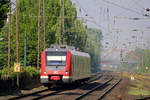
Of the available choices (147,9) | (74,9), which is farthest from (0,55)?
(147,9)

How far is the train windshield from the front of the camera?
3209cm

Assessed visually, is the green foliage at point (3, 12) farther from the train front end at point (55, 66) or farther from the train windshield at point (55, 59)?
the train windshield at point (55, 59)

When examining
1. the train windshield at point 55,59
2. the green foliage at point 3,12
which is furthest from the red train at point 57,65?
the green foliage at point 3,12

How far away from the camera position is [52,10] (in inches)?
2805

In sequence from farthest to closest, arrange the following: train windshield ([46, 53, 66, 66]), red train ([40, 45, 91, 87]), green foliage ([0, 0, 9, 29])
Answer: train windshield ([46, 53, 66, 66]) → red train ([40, 45, 91, 87]) → green foliage ([0, 0, 9, 29])

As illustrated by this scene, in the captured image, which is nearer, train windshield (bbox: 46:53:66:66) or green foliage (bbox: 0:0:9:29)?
green foliage (bbox: 0:0:9:29)

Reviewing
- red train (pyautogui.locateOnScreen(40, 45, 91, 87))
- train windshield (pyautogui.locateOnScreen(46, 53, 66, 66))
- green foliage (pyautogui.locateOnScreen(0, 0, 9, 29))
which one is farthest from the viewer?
train windshield (pyautogui.locateOnScreen(46, 53, 66, 66))

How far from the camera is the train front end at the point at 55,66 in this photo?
3175 cm

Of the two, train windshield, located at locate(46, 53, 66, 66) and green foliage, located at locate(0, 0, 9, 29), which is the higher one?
green foliage, located at locate(0, 0, 9, 29)

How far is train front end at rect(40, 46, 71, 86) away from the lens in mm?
31750

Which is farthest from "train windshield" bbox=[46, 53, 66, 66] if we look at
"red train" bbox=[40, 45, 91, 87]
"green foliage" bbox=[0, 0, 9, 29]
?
"green foliage" bbox=[0, 0, 9, 29]

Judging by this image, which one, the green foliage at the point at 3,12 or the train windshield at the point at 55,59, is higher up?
the green foliage at the point at 3,12

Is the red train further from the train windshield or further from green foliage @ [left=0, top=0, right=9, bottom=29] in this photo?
green foliage @ [left=0, top=0, right=9, bottom=29]

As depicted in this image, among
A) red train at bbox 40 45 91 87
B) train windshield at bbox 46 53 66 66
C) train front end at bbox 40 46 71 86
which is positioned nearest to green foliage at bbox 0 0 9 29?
red train at bbox 40 45 91 87
